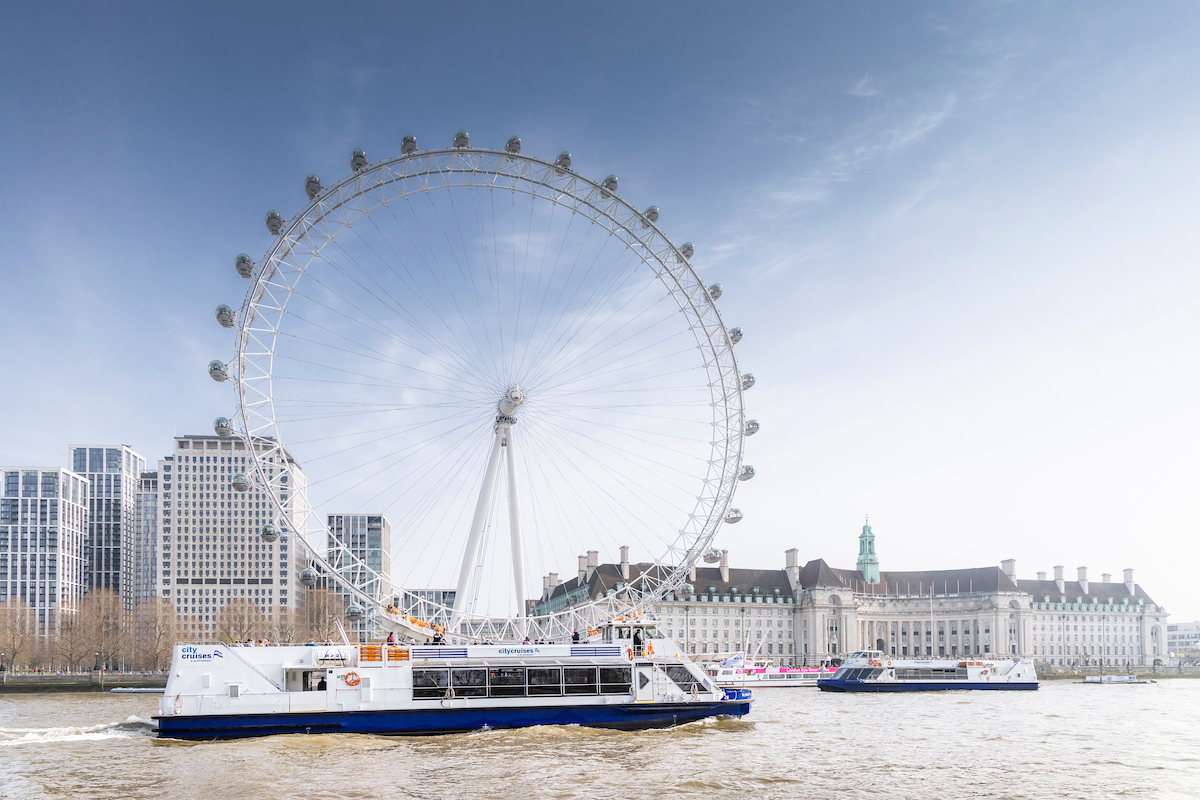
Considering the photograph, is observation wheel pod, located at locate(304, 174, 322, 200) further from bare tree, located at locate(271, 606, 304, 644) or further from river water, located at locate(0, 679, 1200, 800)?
bare tree, located at locate(271, 606, 304, 644)

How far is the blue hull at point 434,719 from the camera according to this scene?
41.2 meters

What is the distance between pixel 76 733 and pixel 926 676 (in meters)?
71.5

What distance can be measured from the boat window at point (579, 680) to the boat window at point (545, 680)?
0.28 m

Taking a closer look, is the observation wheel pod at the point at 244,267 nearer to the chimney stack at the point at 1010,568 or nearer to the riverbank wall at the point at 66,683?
the riverbank wall at the point at 66,683

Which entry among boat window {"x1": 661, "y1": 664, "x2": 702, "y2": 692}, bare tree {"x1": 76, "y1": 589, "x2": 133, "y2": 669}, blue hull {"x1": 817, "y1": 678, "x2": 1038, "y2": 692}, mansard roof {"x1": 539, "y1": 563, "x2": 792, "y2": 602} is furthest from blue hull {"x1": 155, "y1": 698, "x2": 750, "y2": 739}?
mansard roof {"x1": 539, "y1": 563, "x2": 792, "y2": 602}

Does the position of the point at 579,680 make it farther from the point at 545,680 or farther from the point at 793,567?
the point at 793,567

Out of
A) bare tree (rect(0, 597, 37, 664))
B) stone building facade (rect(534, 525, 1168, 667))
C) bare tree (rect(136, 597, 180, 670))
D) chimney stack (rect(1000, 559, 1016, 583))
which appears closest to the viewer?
bare tree (rect(0, 597, 37, 664))

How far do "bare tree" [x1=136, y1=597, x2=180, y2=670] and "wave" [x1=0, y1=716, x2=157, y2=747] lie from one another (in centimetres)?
7890

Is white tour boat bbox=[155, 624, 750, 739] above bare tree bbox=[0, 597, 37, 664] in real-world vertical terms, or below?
above

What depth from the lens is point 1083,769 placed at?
121 ft

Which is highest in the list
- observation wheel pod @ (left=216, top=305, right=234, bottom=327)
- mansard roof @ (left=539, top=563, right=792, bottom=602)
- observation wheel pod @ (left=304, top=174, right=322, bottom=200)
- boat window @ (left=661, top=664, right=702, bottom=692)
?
observation wheel pod @ (left=304, top=174, right=322, bottom=200)

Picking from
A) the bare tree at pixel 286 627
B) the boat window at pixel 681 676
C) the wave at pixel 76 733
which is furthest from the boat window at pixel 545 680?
the bare tree at pixel 286 627

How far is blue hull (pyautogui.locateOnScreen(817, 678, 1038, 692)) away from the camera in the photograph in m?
89.6

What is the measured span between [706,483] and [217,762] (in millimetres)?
33157
